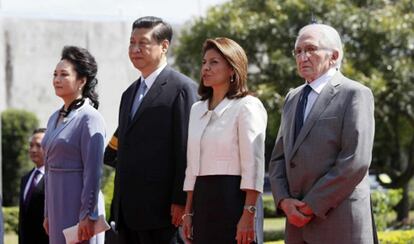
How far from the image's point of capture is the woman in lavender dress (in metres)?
6.13

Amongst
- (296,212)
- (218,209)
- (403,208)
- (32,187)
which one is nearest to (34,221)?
(32,187)

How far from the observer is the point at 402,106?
59.4 feet

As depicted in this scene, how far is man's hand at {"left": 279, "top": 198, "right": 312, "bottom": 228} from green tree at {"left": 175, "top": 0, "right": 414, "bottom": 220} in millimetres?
11873

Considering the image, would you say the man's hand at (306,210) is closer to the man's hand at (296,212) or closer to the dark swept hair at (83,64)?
the man's hand at (296,212)

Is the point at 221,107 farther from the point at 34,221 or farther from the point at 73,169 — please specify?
the point at 34,221

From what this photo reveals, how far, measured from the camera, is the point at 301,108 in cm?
538

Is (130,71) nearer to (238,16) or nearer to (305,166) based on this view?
(238,16)

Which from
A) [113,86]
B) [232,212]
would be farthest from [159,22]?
[113,86]

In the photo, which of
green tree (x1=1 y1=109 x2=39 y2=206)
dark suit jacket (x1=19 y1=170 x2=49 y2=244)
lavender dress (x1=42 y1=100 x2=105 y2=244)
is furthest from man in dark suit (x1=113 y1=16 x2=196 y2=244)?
green tree (x1=1 y1=109 x2=39 y2=206)

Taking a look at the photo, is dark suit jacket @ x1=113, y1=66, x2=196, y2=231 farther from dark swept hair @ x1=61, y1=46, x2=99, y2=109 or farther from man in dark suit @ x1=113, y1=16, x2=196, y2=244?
dark swept hair @ x1=61, y1=46, x2=99, y2=109

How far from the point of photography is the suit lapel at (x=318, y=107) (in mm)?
5238

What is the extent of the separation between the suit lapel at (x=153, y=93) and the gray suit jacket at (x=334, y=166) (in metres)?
1.05

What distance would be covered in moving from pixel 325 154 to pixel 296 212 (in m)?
0.36

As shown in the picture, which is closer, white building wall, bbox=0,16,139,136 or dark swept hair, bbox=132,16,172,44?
dark swept hair, bbox=132,16,172,44
